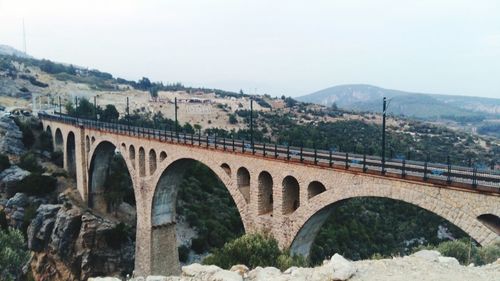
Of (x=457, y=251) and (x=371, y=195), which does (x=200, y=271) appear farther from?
(x=457, y=251)

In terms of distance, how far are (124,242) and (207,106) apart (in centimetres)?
7100

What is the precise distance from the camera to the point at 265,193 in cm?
2223

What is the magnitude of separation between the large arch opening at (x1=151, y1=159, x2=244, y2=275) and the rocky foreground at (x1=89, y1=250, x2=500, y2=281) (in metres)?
13.2

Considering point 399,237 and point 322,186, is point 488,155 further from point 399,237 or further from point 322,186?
point 322,186

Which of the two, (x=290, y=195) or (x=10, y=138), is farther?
(x=10, y=138)

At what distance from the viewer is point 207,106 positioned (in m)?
106

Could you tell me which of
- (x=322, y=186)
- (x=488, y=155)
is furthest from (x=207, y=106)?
(x=322, y=186)

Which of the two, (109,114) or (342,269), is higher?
(109,114)

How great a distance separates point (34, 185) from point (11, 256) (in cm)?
2385

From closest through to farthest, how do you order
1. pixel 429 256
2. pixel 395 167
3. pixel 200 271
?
1. pixel 429 256
2. pixel 200 271
3. pixel 395 167

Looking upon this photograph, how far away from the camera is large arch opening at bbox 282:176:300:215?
808 inches

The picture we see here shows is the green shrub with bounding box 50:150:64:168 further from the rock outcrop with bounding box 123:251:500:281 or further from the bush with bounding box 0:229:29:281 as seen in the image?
the rock outcrop with bounding box 123:251:500:281

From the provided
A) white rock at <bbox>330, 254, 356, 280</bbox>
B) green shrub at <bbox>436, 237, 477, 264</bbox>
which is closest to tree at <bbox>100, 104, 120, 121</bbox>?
green shrub at <bbox>436, 237, 477, 264</bbox>

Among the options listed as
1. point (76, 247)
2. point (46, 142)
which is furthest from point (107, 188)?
point (46, 142)
